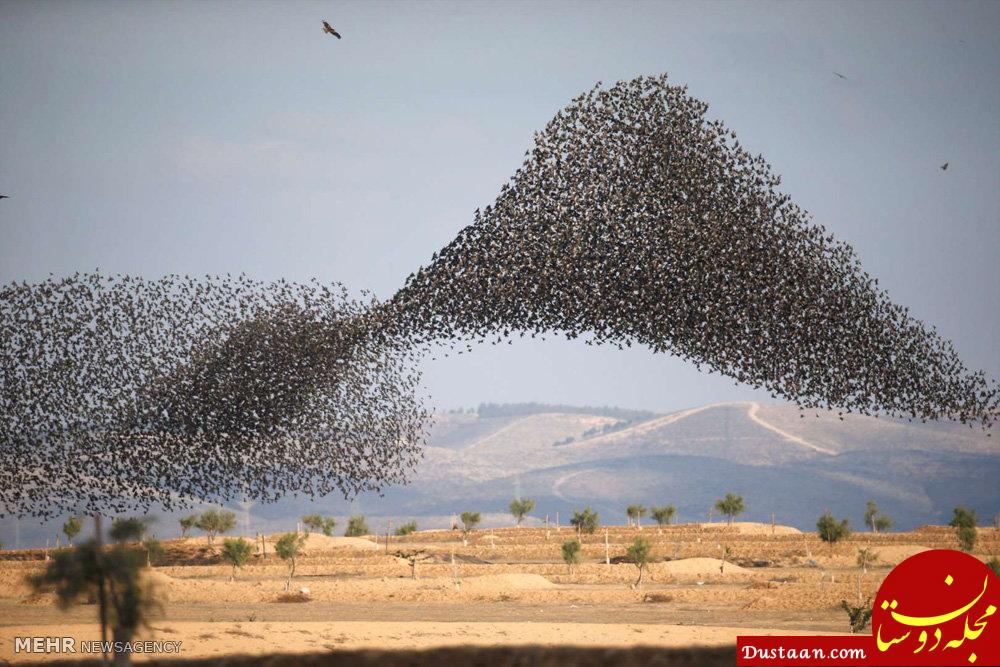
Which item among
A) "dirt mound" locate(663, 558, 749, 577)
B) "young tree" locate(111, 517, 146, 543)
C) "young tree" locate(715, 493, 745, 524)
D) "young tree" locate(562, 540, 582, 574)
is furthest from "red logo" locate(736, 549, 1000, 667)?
"young tree" locate(715, 493, 745, 524)

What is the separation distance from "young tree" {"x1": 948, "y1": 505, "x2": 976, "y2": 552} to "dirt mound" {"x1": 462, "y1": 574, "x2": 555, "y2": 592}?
23.3m

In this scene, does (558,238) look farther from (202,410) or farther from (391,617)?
(391,617)

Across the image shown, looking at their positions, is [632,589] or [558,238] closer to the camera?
[558,238]

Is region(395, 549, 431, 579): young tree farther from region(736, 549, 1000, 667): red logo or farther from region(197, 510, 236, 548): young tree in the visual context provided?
region(736, 549, 1000, 667): red logo

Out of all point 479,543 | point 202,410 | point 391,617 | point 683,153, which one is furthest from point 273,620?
point 479,543

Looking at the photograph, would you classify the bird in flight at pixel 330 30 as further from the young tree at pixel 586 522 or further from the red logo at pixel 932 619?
the young tree at pixel 586 522

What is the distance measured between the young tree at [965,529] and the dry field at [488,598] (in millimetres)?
1266

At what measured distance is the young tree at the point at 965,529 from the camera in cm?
5194

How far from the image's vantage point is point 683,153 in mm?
24375

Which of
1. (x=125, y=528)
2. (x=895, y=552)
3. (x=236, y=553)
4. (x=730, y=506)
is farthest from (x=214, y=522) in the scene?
(x=125, y=528)

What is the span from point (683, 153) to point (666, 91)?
1.70 metres

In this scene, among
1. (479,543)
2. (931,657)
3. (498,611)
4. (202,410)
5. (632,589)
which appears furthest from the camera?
(479,543)

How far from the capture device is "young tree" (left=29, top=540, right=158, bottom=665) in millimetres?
14883

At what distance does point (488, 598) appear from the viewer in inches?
1457
